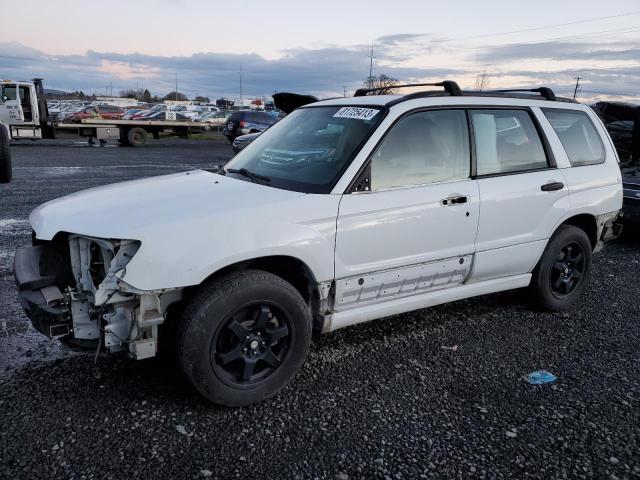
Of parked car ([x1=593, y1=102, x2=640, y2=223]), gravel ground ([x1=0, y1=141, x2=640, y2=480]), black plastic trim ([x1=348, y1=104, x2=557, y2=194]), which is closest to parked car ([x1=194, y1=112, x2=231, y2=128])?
parked car ([x1=593, y1=102, x2=640, y2=223])

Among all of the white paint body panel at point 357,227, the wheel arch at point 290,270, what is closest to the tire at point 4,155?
the white paint body panel at point 357,227

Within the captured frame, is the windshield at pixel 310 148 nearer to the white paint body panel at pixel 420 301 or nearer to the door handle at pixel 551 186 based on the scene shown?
the white paint body panel at pixel 420 301

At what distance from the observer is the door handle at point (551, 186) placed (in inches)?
169

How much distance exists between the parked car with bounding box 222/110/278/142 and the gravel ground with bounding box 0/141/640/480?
20449 millimetres

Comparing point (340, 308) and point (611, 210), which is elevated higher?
point (611, 210)

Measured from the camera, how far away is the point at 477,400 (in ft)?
10.7

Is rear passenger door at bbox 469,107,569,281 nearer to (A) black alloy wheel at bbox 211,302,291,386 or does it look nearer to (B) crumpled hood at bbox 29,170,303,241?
(B) crumpled hood at bbox 29,170,303,241

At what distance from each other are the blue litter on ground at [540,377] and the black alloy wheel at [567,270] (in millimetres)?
1255

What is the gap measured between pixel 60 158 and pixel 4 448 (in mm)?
15697

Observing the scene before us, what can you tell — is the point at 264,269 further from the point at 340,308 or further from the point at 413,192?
the point at 413,192

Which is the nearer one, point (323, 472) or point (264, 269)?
point (323, 472)

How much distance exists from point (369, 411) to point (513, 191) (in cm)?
207

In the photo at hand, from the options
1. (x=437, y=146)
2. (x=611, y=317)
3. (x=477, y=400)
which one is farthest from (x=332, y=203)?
(x=611, y=317)

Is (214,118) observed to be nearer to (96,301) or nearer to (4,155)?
(4,155)
